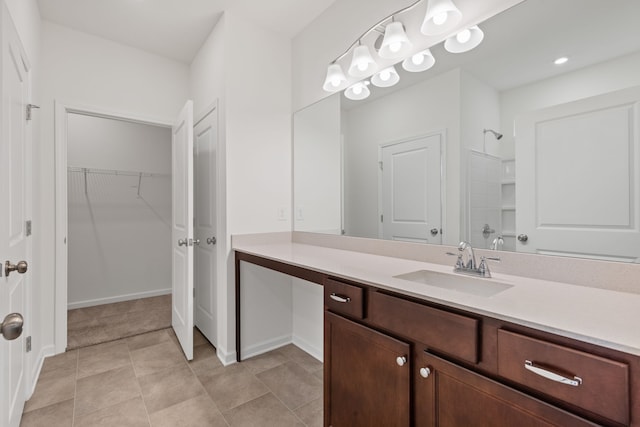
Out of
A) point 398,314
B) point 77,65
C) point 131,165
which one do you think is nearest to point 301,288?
point 398,314

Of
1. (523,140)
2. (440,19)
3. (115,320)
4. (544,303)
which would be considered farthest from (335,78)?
(115,320)

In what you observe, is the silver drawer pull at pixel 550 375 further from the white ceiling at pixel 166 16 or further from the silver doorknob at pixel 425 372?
the white ceiling at pixel 166 16

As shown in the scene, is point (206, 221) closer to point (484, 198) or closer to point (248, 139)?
point (248, 139)

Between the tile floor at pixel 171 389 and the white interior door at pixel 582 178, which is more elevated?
the white interior door at pixel 582 178

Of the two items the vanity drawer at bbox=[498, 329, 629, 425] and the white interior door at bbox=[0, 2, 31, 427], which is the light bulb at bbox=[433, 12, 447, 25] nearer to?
the vanity drawer at bbox=[498, 329, 629, 425]

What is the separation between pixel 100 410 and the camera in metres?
1.77

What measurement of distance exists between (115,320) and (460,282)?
3328mm

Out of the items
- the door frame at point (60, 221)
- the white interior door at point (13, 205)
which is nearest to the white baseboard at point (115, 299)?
the door frame at point (60, 221)

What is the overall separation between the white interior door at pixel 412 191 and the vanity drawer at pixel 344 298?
64 centimetres

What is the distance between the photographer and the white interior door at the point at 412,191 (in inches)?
67.7

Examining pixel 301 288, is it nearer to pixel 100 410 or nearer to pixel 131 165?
pixel 100 410

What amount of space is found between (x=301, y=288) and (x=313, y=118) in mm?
1393

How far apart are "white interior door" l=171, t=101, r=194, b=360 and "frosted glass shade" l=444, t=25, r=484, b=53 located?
1.78 metres

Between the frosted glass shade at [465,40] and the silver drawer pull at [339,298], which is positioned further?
the frosted glass shade at [465,40]
